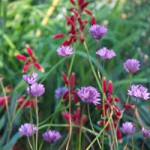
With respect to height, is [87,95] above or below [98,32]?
below

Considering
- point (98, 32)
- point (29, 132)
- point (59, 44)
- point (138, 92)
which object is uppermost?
point (98, 32)

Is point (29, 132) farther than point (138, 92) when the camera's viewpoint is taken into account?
Yes

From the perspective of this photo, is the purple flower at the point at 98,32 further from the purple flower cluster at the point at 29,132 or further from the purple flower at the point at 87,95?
the purple flower cluster at the point at 29,132

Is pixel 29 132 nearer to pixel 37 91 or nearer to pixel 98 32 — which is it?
pixel 37 91

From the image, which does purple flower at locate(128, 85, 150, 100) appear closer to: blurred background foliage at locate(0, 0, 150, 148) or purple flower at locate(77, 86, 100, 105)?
purple flower at locate(77, 86, 100, 105)

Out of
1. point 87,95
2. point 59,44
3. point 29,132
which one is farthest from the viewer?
point 59,44

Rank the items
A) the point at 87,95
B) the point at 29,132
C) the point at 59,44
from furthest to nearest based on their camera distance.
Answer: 1. the point at 59,44
2. the point at 29,132
3. the point at 87,95

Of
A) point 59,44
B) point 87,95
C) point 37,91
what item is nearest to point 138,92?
point 87,95

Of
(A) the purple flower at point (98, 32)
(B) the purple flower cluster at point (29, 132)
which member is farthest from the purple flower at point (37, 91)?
(A) the purple flower at point (98, 32)

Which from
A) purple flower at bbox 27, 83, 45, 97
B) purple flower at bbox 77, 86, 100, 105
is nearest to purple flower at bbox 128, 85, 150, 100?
purple flower at bbox 77, 86, 100, 105
